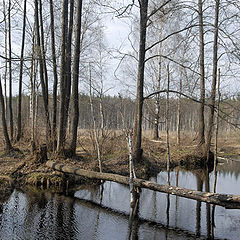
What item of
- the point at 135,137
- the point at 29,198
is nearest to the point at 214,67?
the point at 135,137

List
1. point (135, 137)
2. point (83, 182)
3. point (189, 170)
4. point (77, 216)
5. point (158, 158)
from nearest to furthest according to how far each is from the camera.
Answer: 1. point (77, 216)
2. point (83, 182)
3. point (135, 137)
4. point (189, 170)
5. point (158, 158)

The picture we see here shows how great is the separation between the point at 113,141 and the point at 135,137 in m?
4.50

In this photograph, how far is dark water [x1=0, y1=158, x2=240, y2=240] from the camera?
6.17 m

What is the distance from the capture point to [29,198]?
8.52m

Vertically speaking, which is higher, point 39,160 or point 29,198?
point 39,160

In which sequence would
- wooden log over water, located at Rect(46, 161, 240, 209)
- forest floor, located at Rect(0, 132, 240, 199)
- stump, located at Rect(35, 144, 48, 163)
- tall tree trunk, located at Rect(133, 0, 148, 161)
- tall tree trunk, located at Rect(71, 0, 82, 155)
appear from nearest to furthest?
wooden log over water, located at Rect(46, 161, 240, 209), forest floor, located at Rect(0, 132, 240, 199), stump, located at Rect(35, 144, 48, 163), tall tree trunk, located at Rect(133, 0, 148, 161), tall tree trunk, located at Rect(71, 0, 82, 155)

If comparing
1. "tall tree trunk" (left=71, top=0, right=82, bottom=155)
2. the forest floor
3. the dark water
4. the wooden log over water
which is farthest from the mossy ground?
the dark water

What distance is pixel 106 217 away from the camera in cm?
728

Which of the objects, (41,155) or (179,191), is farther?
(41,155)

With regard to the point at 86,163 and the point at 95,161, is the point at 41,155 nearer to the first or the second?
the point at 86,163

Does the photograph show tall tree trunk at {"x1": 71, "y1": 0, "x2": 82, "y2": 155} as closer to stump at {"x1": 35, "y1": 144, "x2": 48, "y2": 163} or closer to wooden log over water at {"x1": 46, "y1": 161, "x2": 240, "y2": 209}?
stump at {"x1": 35, "y1": 144, "x2": 48, "y2": 163}

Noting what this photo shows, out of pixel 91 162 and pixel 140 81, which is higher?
pixel 140 81

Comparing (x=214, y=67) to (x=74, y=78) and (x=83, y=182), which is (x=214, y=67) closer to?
(x=74, y=78)

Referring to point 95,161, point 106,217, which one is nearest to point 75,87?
point 95,161
